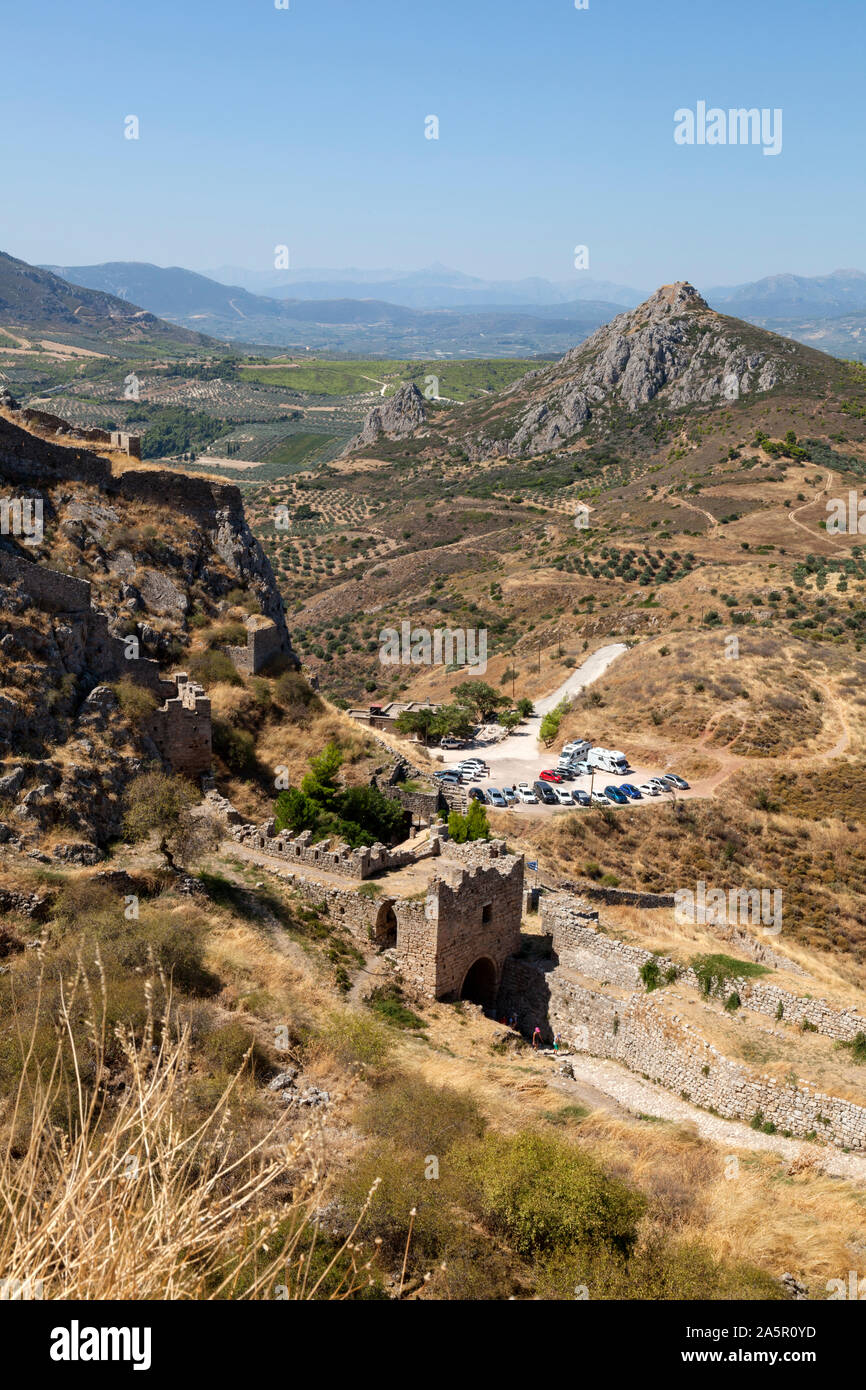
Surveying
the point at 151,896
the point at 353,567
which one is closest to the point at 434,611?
the point at 353,567

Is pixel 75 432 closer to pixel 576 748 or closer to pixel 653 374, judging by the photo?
pixel 576 748

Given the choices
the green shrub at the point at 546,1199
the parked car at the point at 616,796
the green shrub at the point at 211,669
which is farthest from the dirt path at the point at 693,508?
the green shrub at the point at 546,1199

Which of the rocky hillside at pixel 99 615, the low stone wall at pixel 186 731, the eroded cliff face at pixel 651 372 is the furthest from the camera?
the eroded cliff face at pixel 651 372

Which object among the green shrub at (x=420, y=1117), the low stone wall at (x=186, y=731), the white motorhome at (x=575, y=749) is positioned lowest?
the white motorhome at (x=575, y=749)

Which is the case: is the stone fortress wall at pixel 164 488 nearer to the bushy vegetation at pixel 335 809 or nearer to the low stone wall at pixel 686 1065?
the bushy vegetation at pixel 335 809

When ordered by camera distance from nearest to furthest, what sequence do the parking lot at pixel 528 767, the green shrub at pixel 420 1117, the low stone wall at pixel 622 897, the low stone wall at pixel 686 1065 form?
the green shrub at pixel 420 1117 → the low stone wall at pixel 686 1065 → the low stone wall at pixel 622 897 → the parking lot at pixel 528 767

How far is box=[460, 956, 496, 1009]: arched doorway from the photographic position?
70.8 ft

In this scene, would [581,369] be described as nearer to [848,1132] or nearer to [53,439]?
[53,439]
